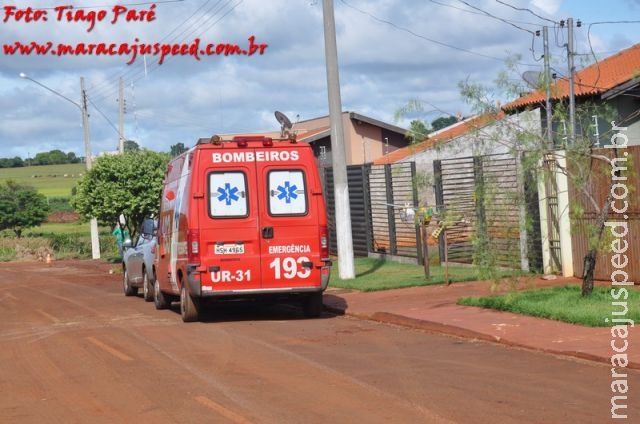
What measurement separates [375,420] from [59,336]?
777 cm

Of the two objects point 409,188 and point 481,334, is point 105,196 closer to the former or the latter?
point 409,188

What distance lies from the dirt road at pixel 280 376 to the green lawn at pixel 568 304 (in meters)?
1.41

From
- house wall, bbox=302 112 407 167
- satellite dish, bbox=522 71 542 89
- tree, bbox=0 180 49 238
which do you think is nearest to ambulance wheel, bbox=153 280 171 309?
satellite dish, bbox=522 71 542 89

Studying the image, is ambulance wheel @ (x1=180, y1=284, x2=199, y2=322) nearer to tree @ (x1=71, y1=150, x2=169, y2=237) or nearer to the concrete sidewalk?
the concrete sidewalk

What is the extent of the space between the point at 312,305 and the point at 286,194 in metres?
1.90

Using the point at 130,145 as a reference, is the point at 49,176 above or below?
above

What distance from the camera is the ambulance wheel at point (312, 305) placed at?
53.6ft

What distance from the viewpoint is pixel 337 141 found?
830 inches

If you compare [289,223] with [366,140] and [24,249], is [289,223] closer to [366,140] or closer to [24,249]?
[366,140]

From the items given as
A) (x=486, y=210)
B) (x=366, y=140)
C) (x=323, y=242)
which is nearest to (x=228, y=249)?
(x=323, y=242)

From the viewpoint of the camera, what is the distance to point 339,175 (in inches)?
834

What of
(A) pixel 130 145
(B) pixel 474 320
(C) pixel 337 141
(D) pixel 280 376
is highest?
(A) pixel 130 145

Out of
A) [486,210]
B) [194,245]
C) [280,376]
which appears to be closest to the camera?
[280,376]

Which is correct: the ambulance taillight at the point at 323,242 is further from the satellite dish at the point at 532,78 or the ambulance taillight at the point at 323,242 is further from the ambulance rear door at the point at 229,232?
the satellite dish at the point at 532,78
